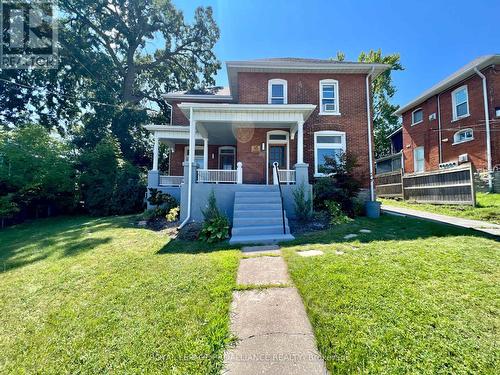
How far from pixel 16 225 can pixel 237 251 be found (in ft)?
40.2

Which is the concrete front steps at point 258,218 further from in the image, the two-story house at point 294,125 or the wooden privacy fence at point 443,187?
the wooden privacy fence at point 443,187

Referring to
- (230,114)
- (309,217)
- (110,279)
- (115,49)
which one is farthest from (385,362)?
(115,49)

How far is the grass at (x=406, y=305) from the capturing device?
198 cm

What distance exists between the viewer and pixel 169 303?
9.84ft

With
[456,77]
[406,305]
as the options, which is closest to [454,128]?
[456,77]

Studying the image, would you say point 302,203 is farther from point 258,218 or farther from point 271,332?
point 271,332

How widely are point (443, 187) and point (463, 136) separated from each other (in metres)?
6.27

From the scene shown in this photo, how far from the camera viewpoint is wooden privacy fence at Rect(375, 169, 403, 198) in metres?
13.4

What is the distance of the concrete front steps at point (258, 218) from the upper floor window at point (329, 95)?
574 centimetres

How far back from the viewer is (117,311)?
289 centimetres

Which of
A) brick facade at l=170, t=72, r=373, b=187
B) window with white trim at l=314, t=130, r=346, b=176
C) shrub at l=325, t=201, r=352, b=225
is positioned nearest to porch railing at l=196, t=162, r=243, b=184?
brick facade at l=170, t=72, r=373, b=187

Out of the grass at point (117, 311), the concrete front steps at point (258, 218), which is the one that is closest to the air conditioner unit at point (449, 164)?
the concrete front steps at point (258, 218)

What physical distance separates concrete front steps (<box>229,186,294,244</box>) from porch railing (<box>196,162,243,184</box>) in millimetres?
1013

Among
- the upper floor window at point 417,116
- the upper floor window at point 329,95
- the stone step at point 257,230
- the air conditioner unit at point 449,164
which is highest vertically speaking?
the upper floor window at point 417,116
